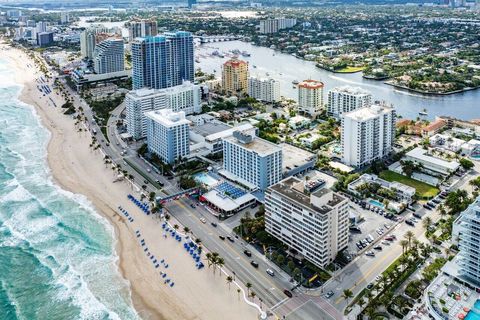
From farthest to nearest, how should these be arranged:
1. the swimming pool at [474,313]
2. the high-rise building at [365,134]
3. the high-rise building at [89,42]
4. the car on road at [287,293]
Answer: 1. the high-rise building at [89,42]
2. the high-rise building at [365,134]
3. the car on road at [287,293]
4. the swimming pool at [474,313]

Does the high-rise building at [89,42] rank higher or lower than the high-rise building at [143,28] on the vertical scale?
lower

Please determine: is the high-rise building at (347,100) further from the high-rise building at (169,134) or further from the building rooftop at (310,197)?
the building rooftop at (310,197)

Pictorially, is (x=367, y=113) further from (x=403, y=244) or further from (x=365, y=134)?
(x=403, y=244)

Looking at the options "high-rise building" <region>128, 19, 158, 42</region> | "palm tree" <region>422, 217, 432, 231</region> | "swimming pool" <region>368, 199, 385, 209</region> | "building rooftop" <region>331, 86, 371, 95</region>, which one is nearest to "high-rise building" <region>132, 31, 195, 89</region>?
"building rooftop" <region>331, 86, 371, 95</region>

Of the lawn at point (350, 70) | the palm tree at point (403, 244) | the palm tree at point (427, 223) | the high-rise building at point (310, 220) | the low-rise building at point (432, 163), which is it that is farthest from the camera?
the lawn at point (350, 70)

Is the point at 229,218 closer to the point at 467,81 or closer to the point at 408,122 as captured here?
the point at 408,122

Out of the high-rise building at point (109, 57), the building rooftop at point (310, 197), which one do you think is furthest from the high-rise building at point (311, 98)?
the high-rise building at point (109, 57)
